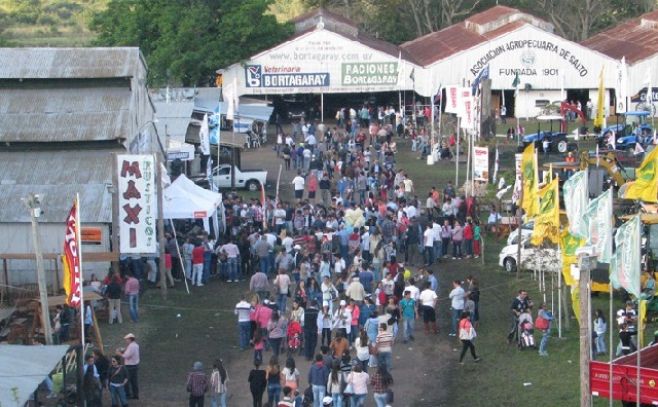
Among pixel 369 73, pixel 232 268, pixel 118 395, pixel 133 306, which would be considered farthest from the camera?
pixel 369 73

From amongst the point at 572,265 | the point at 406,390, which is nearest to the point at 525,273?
the point at 572,265

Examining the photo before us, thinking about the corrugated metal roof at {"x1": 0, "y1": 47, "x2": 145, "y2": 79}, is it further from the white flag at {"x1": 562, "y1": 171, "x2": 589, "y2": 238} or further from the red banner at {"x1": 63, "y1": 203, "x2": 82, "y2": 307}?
the white flag at {"x1": 562, "y1": 171, "x2": 589, "y2": 238}

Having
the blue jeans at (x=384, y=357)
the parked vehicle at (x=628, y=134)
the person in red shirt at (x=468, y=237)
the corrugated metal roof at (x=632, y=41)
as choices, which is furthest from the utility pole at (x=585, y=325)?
the corrugated metal roof at (x=632, y=41)

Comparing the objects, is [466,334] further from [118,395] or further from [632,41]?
[632,41]

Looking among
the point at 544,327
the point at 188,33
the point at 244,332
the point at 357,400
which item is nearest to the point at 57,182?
the point at 244,332

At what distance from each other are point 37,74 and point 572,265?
1622cm

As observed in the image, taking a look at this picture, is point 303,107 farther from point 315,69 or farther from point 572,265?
point 572,265

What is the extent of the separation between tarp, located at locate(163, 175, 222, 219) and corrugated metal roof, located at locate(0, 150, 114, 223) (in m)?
1.76

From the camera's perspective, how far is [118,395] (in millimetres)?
23234

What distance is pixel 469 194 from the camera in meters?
42.4

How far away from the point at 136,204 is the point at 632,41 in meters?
42.2

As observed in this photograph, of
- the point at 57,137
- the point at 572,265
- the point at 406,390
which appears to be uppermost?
the point at 57,137

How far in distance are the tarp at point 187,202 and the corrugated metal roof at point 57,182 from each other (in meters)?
1.76

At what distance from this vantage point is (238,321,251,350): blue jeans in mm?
27625
